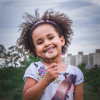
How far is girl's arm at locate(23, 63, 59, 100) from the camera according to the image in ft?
2.40

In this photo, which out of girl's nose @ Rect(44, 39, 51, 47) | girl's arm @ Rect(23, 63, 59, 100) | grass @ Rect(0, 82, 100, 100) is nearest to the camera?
girl's arm @ Rect(23, 63, 59, 100)

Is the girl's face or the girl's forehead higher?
the girl's forehead

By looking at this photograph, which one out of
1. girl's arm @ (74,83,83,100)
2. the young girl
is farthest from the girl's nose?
girl's arm @ (74,83,83,100)

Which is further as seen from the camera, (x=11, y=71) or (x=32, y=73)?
(x=11, y=71)

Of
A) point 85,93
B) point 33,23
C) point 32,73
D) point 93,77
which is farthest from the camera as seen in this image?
point 93,77

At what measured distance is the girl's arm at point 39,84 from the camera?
2.40ft

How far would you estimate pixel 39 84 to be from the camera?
75 cm

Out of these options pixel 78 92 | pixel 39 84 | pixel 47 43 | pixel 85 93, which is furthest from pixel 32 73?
pixel 85 93

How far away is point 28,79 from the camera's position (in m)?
0.82

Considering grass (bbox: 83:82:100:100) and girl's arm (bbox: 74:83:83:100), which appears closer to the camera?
girl's arm (bbox: 74:83:83:100)

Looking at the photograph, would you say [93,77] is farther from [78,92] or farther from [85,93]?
[78,92]

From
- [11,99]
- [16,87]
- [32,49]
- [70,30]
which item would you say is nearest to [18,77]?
[16,87]

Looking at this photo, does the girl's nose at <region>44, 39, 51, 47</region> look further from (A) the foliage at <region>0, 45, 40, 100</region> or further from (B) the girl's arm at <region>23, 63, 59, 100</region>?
(A) the foliage at <region>0, 45, 40, 100</region>

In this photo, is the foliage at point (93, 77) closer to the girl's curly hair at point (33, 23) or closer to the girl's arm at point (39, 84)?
the girl's curly hair at point (33, 23)
